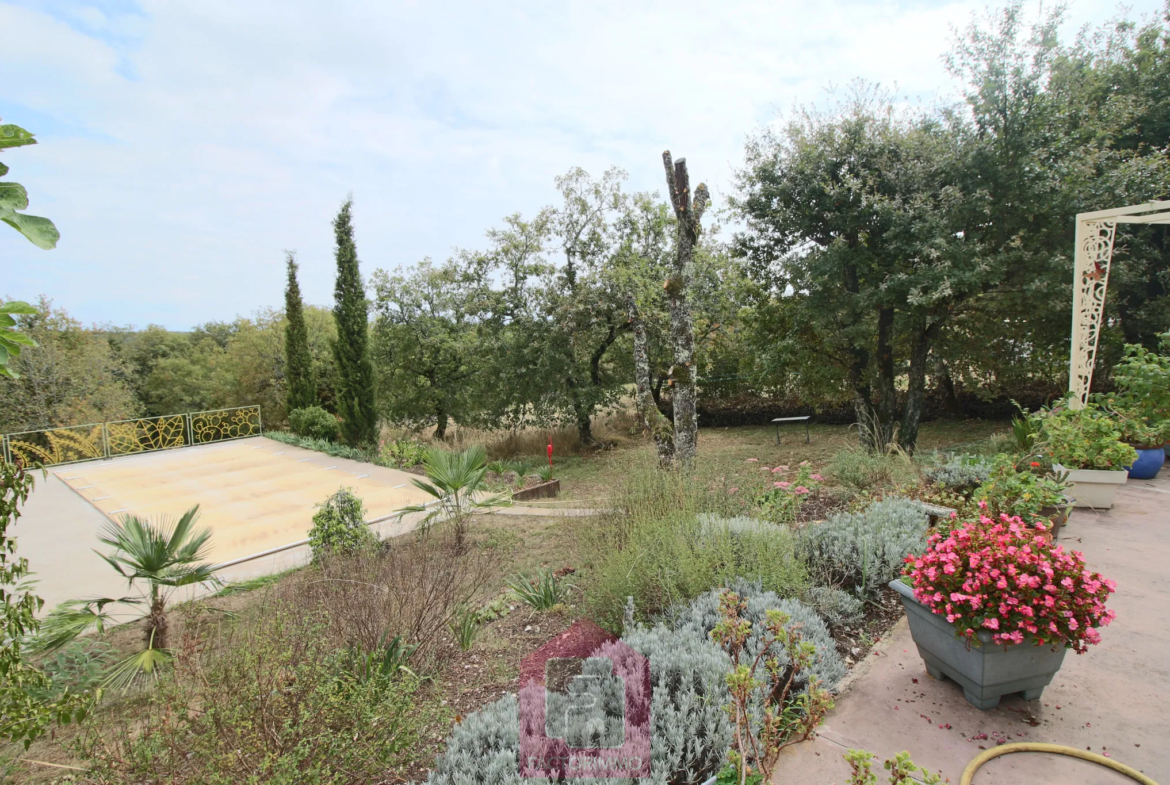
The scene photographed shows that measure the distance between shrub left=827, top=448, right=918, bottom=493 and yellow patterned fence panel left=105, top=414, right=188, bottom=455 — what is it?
1293 centimetres

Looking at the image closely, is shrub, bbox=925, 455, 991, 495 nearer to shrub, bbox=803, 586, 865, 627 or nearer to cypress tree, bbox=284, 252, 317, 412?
shrub, bbox=803, 586, 865, 627

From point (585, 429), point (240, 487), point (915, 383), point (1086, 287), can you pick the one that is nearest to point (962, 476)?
point (1086, 287)

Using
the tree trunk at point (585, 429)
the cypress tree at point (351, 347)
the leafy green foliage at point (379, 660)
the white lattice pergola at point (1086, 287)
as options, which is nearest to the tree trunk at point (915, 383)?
the white lattice pergola at point (1086, 287)

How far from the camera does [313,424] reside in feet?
39.9

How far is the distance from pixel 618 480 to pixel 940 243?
5618 mm

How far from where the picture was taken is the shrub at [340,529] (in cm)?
457

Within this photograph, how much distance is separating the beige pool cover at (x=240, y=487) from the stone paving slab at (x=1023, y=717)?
5599 mm

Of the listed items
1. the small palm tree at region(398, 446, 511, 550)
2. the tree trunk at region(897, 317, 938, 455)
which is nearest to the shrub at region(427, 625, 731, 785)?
the small palm tree at region(398, 446, 511, 550)

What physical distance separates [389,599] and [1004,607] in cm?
288

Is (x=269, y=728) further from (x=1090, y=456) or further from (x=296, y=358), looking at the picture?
(x=296, y=358)

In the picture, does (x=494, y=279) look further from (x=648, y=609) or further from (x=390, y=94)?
(x=648, y=609)

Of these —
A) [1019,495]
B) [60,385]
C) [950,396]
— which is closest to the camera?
[1019,495]

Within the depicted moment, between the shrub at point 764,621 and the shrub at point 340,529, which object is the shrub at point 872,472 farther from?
the shrub at point 340,529

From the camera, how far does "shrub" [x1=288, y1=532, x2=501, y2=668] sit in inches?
106
